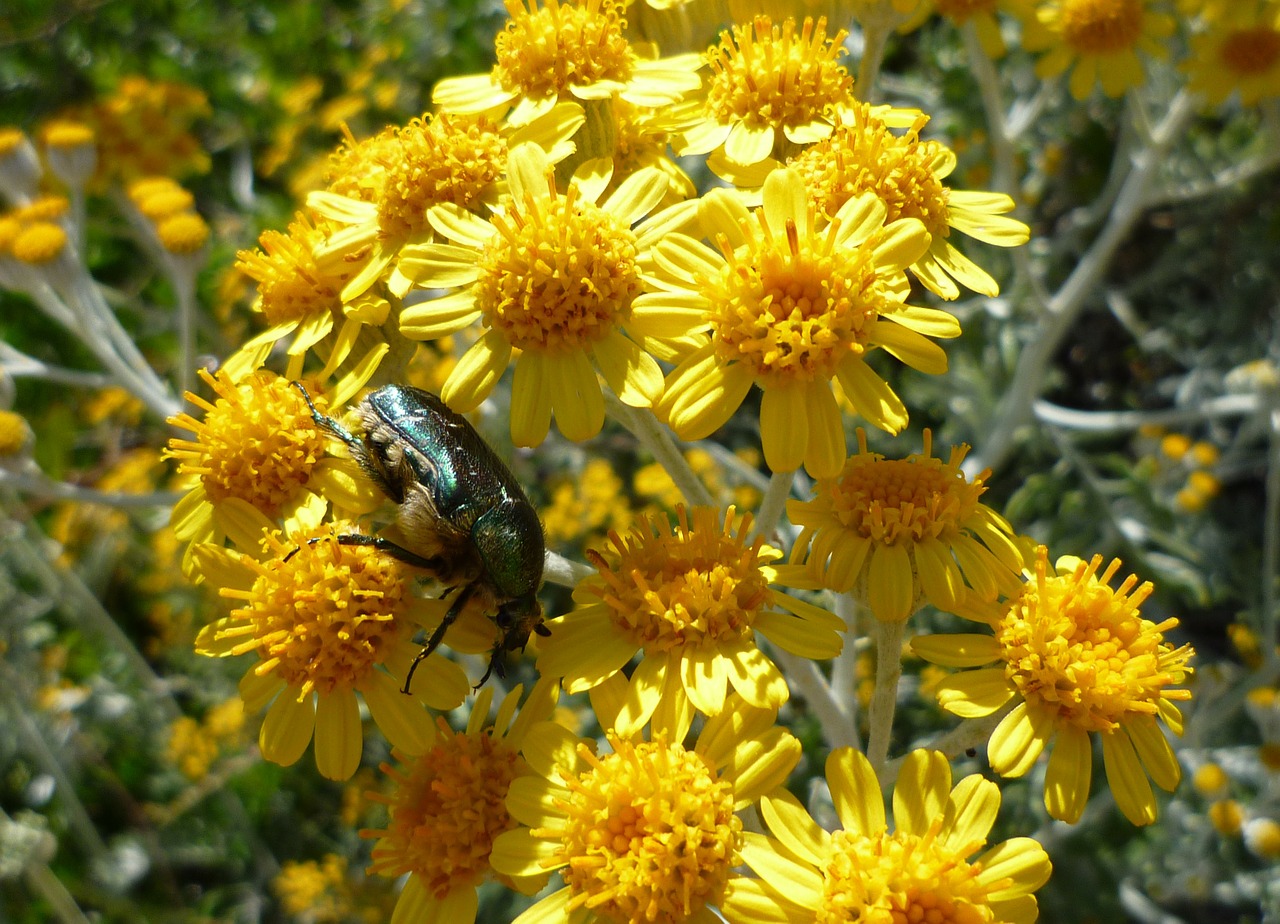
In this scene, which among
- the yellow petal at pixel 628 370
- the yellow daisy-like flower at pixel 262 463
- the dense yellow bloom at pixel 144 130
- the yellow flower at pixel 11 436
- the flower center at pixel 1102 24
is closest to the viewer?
the yellow petal at pixel 628 370

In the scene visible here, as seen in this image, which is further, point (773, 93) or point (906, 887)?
point (773, 93)

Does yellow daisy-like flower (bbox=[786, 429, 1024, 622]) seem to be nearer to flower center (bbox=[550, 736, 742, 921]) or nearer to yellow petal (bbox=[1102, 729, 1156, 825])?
yellow petal (bbox=[1102, 729, 1156, 825])

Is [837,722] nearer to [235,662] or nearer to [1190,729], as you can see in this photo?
[1190,729]

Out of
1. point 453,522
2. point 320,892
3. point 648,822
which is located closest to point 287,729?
point 453,522

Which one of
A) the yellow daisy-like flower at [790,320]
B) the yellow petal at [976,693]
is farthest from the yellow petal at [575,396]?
the yellow petal at [976,693]

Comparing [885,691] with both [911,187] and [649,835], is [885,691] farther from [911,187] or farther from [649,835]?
[911,187]

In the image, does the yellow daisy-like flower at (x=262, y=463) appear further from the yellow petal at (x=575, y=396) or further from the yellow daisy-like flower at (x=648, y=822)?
the yellow daisy-like flower at (x=648, y=822)

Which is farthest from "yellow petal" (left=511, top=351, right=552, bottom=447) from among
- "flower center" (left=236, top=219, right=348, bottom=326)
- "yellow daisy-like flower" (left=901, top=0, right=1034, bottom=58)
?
"yellow daisy-like flower" (left=901, top=0, right=1034, bottom=58)
